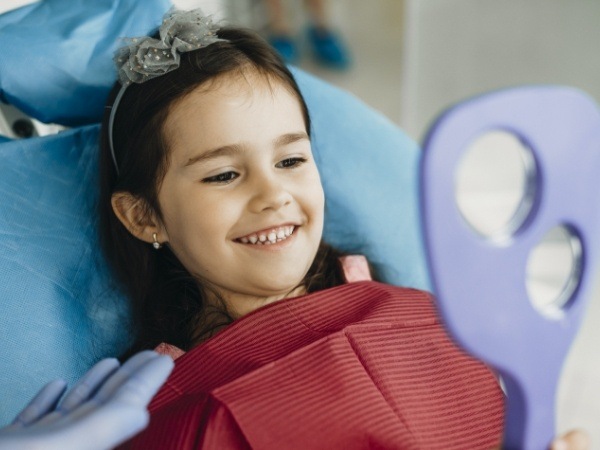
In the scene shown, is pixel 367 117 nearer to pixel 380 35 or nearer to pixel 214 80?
pixel 214 80

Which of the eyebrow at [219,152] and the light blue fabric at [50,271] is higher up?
the eyebrow at [219,152]

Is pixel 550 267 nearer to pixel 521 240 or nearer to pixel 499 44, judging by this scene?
pixel 499 44

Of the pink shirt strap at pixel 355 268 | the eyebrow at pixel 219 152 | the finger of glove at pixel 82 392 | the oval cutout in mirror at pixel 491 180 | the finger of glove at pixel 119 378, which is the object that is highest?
the eyebrow at pixel 219 152

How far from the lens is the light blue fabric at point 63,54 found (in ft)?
3.30

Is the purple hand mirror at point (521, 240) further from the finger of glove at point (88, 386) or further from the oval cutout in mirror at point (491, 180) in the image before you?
the oval cutout in mirror at point (491, 180)

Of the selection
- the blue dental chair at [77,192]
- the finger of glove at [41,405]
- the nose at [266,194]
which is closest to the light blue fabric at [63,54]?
the blue dental chair at [77,192]

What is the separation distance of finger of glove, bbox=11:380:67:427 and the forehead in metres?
0.32

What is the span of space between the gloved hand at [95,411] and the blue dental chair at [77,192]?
0.84 feet

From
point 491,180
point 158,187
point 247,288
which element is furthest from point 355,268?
point 491,180

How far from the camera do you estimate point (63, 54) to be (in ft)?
3.34

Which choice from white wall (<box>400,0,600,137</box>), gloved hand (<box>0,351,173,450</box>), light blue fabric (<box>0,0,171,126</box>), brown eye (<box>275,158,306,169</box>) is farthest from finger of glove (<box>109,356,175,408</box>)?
white wall (<box>400,0,600,137</box>)

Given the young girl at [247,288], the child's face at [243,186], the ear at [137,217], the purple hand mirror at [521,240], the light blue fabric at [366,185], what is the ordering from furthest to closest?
the light blue fabric at [366,185], the ear at [137,217], the child's face at [243,186], the young girl at [247,288], the purple hand mirror at [521,240]

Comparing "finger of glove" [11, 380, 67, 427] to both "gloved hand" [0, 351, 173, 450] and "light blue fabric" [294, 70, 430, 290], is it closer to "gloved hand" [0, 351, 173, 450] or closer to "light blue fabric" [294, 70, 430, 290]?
"gloved hand" [0, 351, 173, 450]

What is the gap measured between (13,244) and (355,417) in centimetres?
49
